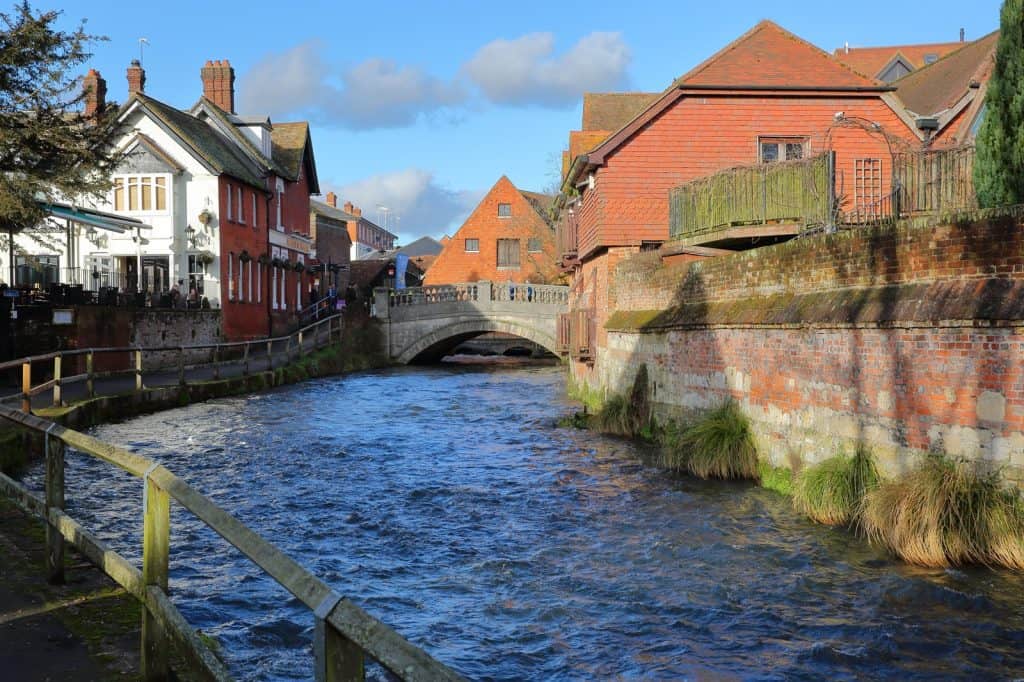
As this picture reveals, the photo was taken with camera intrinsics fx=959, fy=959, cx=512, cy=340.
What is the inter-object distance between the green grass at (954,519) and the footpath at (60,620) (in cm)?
637

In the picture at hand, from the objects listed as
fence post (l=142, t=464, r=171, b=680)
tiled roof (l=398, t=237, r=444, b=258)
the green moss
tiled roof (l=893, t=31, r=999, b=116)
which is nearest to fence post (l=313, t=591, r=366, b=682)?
fence post (l=142, t=464, r=171, b=680)

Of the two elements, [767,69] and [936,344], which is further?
[767,69]

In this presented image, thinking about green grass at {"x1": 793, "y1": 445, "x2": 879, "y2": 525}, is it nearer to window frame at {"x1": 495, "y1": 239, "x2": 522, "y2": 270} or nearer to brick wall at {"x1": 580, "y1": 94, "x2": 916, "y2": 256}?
brick wall at {"x1": 580, "y1": 94, "x2": 916, "y2": 256}

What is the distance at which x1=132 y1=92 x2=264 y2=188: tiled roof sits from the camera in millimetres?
34625

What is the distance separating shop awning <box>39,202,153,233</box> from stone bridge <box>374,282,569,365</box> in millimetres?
12856

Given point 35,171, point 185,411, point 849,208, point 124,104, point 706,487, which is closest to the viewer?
point 706,487

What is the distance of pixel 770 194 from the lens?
1883cm

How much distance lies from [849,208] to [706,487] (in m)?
12.9

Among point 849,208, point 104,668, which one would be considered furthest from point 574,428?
point 104,668

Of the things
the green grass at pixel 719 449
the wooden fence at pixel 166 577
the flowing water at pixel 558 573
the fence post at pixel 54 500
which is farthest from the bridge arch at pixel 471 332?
the fence post at pixel 54 500

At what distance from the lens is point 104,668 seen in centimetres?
429

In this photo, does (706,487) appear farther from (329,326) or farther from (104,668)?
(329,326)

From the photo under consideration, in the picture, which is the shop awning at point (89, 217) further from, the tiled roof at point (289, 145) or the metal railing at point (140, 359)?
the tiled roof at point (289, 145)

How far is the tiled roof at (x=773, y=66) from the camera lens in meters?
23.9
